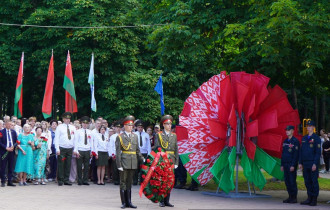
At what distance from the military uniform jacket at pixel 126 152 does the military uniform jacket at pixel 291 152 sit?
159 inches

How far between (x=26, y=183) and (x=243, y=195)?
7004 mm

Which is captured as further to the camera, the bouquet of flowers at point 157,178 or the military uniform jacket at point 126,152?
the military uniform jacket at point 126,152

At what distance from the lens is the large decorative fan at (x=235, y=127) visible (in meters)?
15.3

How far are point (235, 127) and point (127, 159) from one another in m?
3.35

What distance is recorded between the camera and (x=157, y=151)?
1431 centimetres

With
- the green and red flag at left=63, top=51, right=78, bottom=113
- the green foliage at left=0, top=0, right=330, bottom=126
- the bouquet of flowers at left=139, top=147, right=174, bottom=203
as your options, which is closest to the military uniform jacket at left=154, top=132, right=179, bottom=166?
the bouquet of flowers at left=139, top=147, right=174, bottom=203

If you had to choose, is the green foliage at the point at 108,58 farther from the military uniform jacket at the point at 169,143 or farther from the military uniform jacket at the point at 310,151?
the military uniform jacket at the point at 169,143

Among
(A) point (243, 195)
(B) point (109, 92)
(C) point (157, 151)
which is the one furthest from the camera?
(B) point (109, 92)

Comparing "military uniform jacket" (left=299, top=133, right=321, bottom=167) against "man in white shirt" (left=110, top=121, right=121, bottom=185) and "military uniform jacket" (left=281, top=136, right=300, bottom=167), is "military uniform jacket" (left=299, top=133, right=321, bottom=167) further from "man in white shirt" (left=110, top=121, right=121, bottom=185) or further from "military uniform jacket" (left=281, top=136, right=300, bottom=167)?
"man in white shirt" (left=110, top=121, right=121, bottom=185)

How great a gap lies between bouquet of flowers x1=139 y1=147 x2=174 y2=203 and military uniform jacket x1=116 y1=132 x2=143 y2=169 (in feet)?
0.97

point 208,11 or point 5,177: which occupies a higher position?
point 208,11

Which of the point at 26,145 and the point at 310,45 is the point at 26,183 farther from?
the point at 310,45

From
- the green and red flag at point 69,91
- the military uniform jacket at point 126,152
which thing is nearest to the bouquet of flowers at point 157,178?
the military uniform jacket at point 126,152

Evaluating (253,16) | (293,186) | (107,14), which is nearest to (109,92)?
(107,14)
